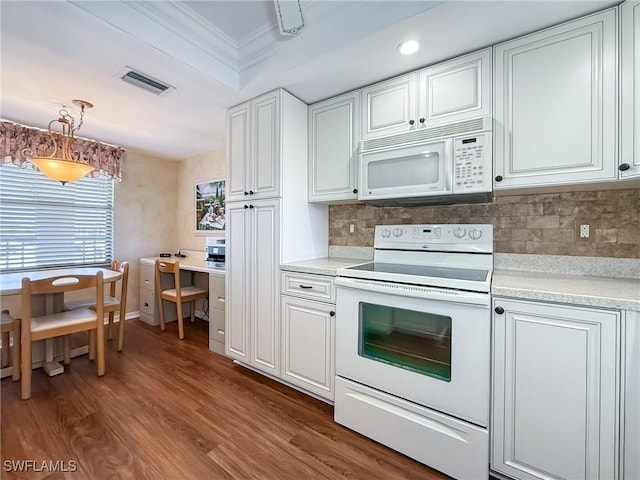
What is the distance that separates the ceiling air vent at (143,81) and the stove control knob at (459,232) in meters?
2.38

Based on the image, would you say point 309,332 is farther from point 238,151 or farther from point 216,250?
point 216,250

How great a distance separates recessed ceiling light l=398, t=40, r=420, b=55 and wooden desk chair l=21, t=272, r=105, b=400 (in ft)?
8.86

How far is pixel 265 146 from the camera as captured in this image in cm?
222

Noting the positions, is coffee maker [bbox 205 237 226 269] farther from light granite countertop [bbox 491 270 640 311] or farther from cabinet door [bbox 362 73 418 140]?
light granite countertop [bbox 491 270 640 311]

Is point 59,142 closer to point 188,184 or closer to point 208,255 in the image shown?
point 188,184

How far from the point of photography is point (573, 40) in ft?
4.65

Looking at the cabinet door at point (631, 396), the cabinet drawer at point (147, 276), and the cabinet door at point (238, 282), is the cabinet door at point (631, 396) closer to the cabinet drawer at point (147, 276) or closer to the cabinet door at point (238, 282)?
Answer: the cabinet door at point (238, 282)

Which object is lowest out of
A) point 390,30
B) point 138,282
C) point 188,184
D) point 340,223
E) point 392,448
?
point 392,448

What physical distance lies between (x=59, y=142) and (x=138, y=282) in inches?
75.2

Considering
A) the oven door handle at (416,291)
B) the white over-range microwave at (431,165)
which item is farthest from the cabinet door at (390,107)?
the oven door handle at (416,291)

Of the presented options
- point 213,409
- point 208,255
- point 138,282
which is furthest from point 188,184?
point 213,409

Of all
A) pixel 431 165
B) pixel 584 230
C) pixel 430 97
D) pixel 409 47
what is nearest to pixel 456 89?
pixel 430 97

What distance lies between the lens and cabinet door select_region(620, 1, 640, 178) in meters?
1.28

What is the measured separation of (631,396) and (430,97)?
176cm
